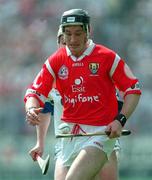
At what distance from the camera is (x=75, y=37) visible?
7.75m

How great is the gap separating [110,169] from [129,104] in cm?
89

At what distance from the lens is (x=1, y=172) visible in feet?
48.5

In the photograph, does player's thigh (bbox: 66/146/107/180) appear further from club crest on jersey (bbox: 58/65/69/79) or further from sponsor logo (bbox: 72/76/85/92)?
club crest on jersey (bbox: 58/65/69/79)

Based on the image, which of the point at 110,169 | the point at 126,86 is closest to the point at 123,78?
the point at 126,86

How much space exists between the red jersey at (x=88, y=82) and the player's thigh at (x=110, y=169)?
1.86 feet

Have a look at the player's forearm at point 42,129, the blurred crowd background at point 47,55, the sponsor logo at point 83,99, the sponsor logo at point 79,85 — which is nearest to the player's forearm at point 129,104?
the sponsor logo at point 83,99

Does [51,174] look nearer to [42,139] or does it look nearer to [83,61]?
[42,139]

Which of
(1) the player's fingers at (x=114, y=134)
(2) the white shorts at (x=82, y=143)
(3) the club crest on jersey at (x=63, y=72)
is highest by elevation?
(3) the club crest on jersey at (x=63, y=72)

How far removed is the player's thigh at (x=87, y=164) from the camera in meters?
7.54

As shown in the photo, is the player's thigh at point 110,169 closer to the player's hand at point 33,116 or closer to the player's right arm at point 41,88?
the player's right arm at point 41,88

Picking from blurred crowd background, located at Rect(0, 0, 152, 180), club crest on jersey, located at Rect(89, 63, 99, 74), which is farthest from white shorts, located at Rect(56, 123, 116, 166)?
blurred crowd background, located at Rect(0, 0, 152, 180)

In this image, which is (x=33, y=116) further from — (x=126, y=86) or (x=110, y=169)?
(x=110, y=169)

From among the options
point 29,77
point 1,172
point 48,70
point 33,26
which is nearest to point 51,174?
point 1,172

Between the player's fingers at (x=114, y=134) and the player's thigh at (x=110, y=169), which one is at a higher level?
the player's fingers at (x=114, y=134)
